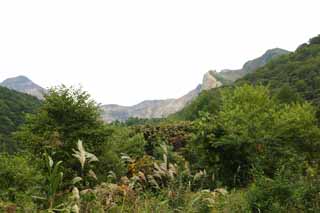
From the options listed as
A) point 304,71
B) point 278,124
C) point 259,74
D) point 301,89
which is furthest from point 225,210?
point 259,74

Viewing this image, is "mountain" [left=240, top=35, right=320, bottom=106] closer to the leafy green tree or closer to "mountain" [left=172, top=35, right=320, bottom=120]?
"mountain" [left=172, top=35, right=320, bottom=120]

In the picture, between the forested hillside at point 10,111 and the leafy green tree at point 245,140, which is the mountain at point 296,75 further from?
the forested hillside at point 10,111

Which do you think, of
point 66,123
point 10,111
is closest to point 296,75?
point 10,111

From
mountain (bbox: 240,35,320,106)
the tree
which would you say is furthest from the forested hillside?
mountain (bbox: 240,35,320,106)

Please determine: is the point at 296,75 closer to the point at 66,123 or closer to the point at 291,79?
the point at 291,79

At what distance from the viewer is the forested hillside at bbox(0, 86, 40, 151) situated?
53.7 m

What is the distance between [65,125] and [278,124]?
1061 centimetres

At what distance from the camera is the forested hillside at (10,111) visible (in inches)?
2114

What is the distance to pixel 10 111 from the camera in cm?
5984

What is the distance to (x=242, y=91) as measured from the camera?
30.3 m

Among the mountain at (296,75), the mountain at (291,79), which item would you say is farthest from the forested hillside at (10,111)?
the mountain at (296,75)

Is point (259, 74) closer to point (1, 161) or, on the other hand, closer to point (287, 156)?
point (287, 156)

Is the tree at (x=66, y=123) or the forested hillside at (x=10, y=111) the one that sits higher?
the forested hillside at (x=10, y=111)

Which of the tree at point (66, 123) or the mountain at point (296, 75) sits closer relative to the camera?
the tree at point (66, 123)
